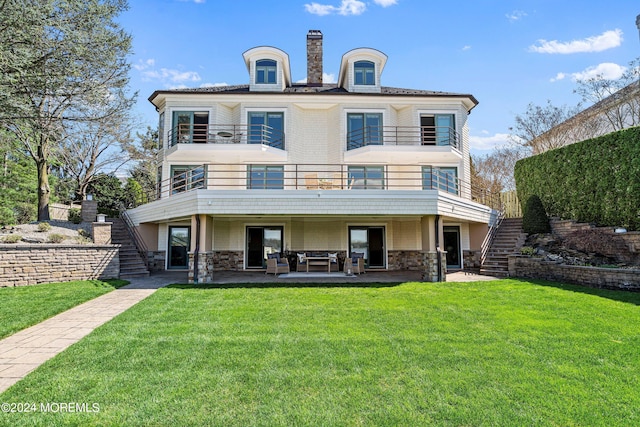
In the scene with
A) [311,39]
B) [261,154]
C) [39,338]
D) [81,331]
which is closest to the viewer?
[39,338]

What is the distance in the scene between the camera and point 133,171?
28.6m

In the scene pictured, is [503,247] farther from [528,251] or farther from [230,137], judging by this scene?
[230,137]

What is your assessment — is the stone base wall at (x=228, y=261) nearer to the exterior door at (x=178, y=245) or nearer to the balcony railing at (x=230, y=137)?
the exterior door at (x=178, y=245)

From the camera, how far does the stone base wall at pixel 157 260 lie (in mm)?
16031

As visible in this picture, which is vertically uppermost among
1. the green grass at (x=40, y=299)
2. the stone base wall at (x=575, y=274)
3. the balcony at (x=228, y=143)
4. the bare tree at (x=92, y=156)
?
the bare tree at (x=92, y=156)

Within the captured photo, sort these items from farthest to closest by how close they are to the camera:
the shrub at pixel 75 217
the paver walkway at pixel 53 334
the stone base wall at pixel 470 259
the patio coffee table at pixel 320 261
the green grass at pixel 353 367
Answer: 1. the shrub at pixel 75 217
2. the stone base wall at pixel 470 259
3. the patio coffee table at pixel 320 261
4. the paver walkway at pixel 53 334
5. the green grass at pixel 353 367

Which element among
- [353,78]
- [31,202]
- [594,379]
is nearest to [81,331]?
[594,379]

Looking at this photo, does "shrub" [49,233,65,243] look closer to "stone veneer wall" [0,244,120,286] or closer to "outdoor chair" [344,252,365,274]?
"stone veneer wall" [0,244,120,286]

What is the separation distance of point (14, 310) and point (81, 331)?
275 centimetres

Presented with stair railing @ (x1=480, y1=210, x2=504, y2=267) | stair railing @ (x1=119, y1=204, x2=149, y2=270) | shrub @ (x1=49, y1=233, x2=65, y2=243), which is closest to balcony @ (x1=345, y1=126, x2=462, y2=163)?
stair railing @ (x1=480, y1=210, x2=504, y2=267)

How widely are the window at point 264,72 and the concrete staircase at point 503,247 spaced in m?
13.4

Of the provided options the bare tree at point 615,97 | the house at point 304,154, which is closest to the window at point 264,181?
the house at point 304,154

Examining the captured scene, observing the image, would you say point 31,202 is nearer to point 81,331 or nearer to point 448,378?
point 81,331

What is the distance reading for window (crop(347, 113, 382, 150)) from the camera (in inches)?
632
